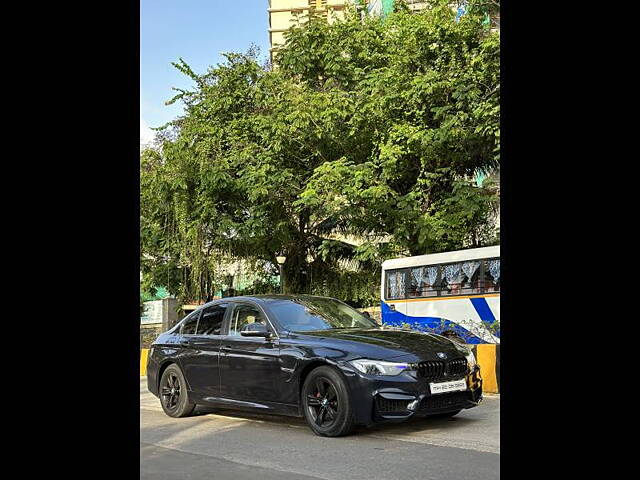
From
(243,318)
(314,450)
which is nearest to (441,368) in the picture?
(314,450)

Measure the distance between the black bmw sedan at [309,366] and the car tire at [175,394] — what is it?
0.01 meters

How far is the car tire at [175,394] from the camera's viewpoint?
10147 millimetres

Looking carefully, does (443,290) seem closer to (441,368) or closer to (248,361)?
(248,361)

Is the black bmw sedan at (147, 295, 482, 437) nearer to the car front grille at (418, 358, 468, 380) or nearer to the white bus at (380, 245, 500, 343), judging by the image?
the car front grille at (418, 358, 468, 380)

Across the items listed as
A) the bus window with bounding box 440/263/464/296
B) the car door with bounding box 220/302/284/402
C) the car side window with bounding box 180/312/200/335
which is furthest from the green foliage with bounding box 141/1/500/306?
the car door with bounding box 220/302/284/402

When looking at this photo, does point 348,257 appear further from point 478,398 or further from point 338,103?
point 478,398

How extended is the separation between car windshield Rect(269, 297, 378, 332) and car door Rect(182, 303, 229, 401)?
0.87 meters

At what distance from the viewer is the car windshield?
926 cm

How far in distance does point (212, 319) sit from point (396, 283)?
15144 mm

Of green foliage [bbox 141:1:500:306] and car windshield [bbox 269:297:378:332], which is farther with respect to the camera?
green foliage [bbox 141:1:500:306]
